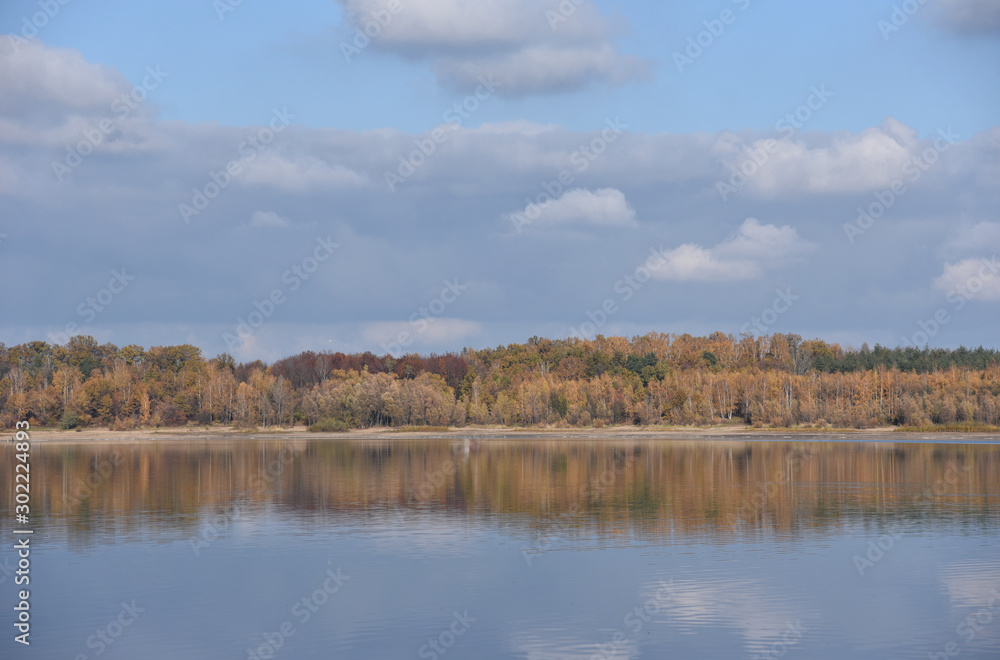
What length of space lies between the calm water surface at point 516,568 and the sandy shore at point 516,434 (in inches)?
2337

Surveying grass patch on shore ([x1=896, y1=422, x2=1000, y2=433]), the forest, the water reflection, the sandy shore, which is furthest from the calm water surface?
the forest

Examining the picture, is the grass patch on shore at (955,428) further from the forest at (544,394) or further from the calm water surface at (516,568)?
the calm water surface at (516,568)

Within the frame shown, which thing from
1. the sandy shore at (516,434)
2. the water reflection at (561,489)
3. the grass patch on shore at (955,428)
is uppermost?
the water reflection at (561,489)

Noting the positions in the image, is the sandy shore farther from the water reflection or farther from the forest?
the water reflection

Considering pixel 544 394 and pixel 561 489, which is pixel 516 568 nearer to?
pixel 561 489

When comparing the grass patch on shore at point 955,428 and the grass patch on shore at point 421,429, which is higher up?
the grass patch on shore at point 955,428

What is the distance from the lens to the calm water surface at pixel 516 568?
→ 20531 mm

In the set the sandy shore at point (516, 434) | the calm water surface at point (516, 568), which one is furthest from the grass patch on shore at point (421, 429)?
the calm water surface at point (516, 568)

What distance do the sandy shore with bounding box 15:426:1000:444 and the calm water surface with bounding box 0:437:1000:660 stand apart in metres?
59.4

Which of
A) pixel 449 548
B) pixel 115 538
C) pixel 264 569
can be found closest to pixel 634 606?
pixel 449 548

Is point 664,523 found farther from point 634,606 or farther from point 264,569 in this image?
point 264,569

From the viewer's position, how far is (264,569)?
2797 centimetres

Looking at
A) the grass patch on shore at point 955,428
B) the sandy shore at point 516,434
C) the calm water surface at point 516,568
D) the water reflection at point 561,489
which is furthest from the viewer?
the grass patch on shore at point 955,428

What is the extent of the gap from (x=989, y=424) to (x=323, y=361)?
347 feet
